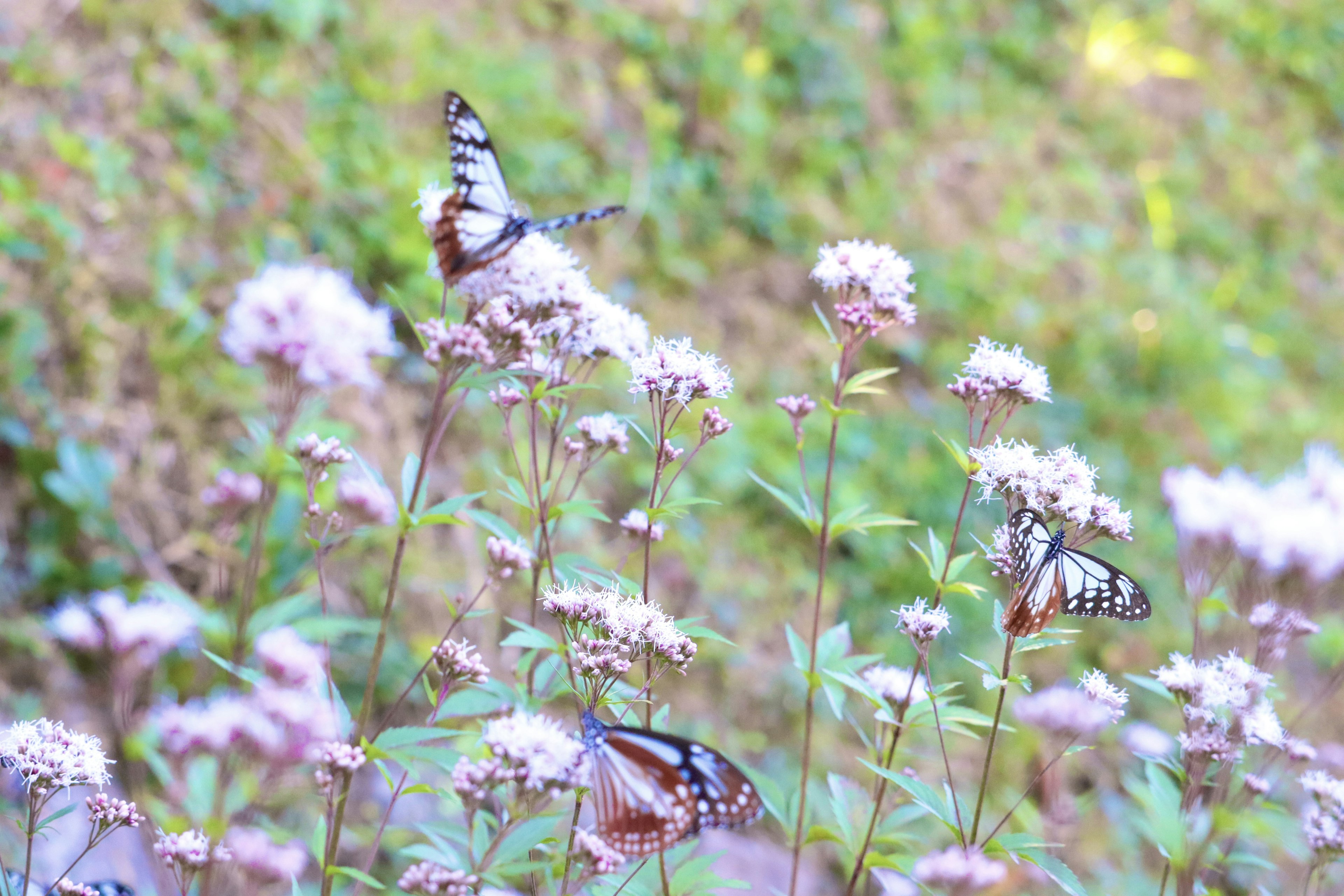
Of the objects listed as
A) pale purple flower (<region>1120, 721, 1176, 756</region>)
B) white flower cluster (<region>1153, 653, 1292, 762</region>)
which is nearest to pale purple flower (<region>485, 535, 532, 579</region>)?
white flower cluster (<region>1153, 653, 1292, 762</region>)

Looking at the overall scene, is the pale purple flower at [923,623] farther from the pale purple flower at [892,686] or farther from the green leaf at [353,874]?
the green leaf at [353,874]

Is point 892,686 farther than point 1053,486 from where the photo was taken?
Yes

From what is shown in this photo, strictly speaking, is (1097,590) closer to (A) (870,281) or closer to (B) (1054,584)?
(B) (1054,584)

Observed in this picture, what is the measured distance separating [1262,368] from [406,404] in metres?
6.29

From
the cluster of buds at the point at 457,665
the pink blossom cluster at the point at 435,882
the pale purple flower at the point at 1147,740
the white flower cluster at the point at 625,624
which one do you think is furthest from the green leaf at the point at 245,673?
the pale purple flower at the point at 1147,740

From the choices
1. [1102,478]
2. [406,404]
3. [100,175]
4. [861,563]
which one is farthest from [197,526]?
[1102,478]

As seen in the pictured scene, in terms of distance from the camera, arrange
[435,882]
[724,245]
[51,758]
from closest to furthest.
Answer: [435,882]
[51,758]
[724,245]

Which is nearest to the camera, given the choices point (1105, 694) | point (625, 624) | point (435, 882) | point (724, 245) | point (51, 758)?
point (435, 882)

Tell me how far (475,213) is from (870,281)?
900 mm

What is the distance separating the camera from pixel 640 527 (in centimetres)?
234

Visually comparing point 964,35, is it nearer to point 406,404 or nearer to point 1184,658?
point 406,404

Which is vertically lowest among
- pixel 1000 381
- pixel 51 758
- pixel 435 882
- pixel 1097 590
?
pixel 435 882

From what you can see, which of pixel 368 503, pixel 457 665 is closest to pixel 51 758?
pixel 457 665

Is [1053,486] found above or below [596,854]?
above
